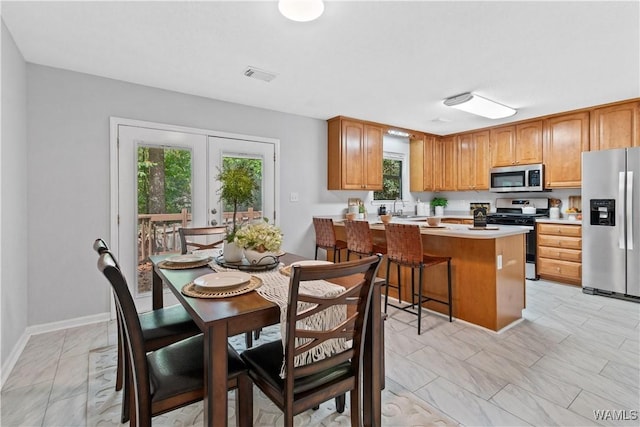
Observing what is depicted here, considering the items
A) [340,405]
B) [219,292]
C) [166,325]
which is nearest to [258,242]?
[219,292]

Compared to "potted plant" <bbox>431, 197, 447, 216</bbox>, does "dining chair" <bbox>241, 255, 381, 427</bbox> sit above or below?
below

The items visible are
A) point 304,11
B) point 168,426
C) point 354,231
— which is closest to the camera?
point 168,426

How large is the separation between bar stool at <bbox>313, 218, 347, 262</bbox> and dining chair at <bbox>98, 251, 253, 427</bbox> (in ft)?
8.94

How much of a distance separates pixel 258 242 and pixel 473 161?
16.3 feet

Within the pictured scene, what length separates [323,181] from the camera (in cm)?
484

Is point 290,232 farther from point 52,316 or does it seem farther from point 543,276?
point 543,276

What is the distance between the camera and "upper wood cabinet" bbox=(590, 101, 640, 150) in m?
3.89

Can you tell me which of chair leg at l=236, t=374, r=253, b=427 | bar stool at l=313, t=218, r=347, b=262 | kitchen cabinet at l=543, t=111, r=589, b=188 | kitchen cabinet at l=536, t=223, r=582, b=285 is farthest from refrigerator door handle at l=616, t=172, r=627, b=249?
chair leg at l=236, t=374, r=253, b=427

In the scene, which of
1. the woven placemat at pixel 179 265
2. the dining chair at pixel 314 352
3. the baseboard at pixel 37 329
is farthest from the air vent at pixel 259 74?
the baseboard at pixel 37 329

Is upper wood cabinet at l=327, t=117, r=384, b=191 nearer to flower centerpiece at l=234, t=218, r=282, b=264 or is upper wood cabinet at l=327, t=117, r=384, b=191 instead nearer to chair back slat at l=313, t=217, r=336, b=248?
chair back slat at l=313, t=217, r=336, b=248

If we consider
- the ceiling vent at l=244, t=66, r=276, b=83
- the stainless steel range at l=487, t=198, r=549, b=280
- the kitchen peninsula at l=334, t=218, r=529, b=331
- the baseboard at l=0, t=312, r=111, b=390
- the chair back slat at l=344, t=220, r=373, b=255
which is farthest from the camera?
the stainless steel range at l=487, t=198, r=549, b=280

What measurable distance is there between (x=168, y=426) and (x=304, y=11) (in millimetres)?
2466

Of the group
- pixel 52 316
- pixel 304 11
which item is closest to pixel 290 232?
pixel 52 316

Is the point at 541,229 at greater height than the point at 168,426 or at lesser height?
greater
